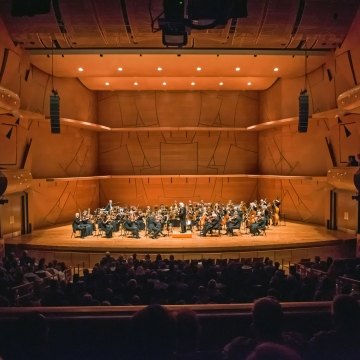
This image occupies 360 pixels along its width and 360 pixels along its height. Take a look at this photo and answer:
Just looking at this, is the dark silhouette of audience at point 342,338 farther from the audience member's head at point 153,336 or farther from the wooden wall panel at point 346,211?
the wooden wall panel at point 346,211

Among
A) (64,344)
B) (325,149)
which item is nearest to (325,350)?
(64,344)

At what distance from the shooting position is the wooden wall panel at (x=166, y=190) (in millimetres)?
18344

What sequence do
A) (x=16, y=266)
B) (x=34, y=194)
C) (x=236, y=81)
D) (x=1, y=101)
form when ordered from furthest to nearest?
1. (x=236, y=81)
2. (x=34, y=194)
3. (x=1, y=101)
4. (x=16, y=266)

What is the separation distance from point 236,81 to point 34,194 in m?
8.87

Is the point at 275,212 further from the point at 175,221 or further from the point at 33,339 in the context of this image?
the point at 33,339

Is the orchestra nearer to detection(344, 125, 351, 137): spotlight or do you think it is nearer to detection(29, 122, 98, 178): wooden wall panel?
detection(29, 122, 98, 178): wooden wall panel

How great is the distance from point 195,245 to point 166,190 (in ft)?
24.1

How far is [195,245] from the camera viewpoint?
11234 millimetres

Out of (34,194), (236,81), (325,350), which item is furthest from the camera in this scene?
(236,81)

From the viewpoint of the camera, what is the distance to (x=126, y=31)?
11.2 meters

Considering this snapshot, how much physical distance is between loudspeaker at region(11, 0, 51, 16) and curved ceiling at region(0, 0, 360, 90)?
13.3 feet

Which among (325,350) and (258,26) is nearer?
(325,350)

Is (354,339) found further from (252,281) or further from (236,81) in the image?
(236,81)

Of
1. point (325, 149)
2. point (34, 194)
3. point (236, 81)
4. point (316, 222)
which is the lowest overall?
point (316, 222)
